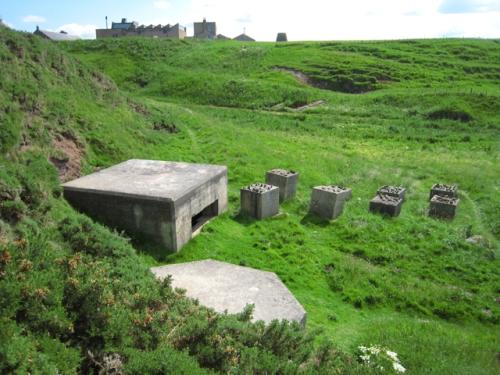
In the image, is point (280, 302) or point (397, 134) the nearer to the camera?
point (280, 302)

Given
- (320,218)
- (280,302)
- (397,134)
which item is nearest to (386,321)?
(280,302)

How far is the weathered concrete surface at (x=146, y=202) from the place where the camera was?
35.8ft

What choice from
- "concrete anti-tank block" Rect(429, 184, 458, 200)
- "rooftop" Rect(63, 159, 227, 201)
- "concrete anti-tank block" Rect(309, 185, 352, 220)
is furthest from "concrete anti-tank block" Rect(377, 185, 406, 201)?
"rooftop" Rect(63, 159, 227, 201)

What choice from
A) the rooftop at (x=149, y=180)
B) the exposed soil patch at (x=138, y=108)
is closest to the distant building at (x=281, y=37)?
the exposed soil patch at (x=138, y=108)

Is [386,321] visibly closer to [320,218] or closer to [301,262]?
[301,262]

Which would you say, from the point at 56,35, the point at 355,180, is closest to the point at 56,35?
the point at 56,35

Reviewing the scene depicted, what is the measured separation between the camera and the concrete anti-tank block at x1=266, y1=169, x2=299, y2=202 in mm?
16078

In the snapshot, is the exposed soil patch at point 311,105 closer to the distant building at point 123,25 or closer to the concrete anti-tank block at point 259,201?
the concrete anti-tank block at point 259,201

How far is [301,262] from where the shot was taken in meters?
12.1

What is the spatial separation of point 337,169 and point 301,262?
9.78 m

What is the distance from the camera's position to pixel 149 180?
12367 mm

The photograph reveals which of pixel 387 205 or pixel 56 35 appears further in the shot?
pixel 56 35

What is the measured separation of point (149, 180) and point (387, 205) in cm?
848

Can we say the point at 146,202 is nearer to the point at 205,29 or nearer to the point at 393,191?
the point at 393,191
